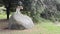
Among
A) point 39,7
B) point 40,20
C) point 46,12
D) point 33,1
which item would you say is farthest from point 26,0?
point 46,12

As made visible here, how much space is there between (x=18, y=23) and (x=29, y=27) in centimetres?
80

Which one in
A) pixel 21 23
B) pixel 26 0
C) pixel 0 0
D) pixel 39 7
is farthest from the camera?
pixel 0 0

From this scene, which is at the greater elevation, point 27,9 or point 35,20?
point 27,9

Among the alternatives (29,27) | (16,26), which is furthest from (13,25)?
(29,27)

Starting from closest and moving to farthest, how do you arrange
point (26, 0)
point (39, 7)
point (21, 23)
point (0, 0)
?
1. point (21, 23)
2. point (26, 0)
3. point (39, 7)
4. point (0, 0)

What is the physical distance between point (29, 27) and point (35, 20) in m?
4.20

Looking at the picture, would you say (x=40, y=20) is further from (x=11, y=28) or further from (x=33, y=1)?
(x=11, y=28)

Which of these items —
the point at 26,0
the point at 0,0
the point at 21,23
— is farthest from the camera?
the point at 0,0

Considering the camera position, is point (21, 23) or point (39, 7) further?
point (39, 7)

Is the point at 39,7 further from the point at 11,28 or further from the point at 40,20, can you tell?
the point at 11,28

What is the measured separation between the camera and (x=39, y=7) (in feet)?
48.7

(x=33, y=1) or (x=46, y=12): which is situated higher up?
(x=33, y=1)

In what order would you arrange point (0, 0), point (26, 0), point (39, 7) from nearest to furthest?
point (26, 0) < point (39, 7) < point (0, 0)

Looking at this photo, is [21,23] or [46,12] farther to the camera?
[46,12]
